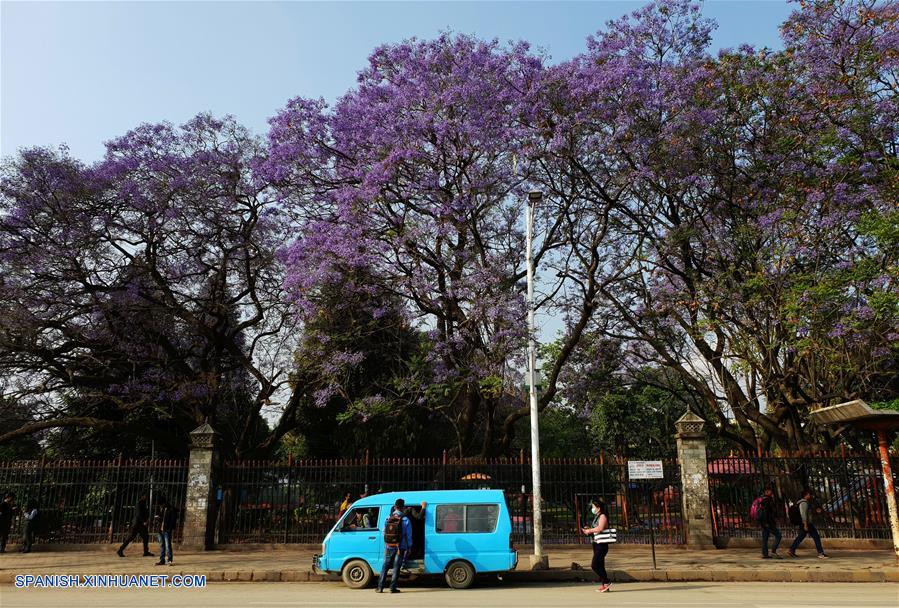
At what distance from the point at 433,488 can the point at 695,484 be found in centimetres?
692

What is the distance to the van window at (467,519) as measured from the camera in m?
11.5

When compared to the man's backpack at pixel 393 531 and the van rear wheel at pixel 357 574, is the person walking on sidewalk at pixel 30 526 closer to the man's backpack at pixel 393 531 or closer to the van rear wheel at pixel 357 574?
the van rear wheel at pixel 357 574

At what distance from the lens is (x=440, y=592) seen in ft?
35.6

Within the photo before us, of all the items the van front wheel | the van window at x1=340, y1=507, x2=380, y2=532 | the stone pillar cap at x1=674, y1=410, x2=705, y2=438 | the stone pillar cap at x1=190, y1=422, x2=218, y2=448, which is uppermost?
the stone pillar cap at x1=674, y1=410, x2=705, y2=438

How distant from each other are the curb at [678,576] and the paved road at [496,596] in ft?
1.42

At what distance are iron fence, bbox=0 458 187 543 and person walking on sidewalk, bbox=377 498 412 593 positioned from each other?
8897 mm

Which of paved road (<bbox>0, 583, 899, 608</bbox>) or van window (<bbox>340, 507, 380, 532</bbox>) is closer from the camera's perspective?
paved road (<bbox>0, 583, 899, 608</bbox>)

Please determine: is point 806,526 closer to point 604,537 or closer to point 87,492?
point 604,537

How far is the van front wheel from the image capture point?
1135 centimetres

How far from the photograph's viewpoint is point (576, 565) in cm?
1302

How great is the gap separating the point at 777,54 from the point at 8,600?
22.8 meters

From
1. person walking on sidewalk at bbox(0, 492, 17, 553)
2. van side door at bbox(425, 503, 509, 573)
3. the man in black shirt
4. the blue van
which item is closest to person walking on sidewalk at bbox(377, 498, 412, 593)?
the blue van

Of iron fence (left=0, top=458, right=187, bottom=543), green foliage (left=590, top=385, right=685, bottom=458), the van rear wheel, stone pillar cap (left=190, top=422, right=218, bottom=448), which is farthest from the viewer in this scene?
green foliage (left=590, top=385, right=685, bottom=458)

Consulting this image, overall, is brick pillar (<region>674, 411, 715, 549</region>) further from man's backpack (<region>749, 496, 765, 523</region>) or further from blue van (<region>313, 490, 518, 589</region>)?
blue van (<region>313, 490, 518, 589</region>)
